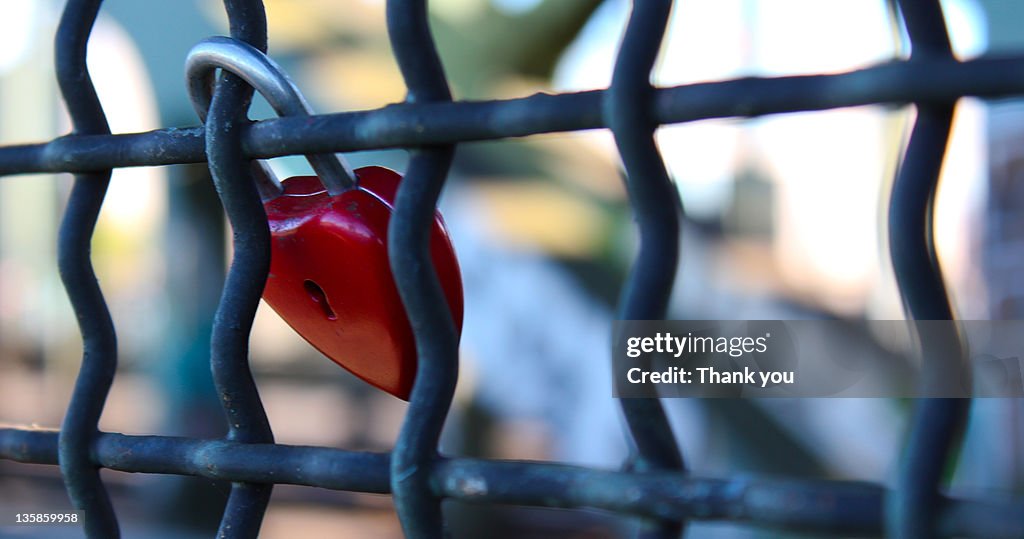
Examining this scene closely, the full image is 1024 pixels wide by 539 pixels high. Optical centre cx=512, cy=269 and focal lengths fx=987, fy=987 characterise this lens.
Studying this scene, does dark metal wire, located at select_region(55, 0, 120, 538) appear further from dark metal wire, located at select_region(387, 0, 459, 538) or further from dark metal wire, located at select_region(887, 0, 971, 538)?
dark metal wire, located at select_region(887, 0, 971, 538)

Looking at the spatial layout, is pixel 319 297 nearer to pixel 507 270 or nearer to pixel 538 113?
pixel 538 113

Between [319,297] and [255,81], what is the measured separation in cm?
7

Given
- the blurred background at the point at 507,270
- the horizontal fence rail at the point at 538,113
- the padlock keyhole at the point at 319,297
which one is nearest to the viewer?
the horizontal fence rail at the point at 538,113

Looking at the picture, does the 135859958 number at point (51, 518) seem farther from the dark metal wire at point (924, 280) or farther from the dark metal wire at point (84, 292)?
the dark metal wire at point (924, 280)

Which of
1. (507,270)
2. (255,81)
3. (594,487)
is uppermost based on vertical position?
(507,270)

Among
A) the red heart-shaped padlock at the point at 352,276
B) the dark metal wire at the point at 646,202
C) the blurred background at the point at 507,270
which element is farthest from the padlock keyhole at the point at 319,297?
the blurred background at the point at 507,270

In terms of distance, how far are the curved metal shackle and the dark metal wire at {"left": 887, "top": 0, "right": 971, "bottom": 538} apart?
Result: 0.17m

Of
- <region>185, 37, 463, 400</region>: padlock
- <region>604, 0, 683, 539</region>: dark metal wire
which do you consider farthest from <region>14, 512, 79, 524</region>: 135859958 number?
<region>604, 0, 683, 539</region>: dark metal wire

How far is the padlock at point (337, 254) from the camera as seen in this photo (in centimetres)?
30

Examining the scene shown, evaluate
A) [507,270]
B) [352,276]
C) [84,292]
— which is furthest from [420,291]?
[507,270]

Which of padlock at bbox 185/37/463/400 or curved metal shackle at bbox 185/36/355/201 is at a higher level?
curved metal shackle at bbox 185/36/355/201

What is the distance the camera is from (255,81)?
29 centimetres

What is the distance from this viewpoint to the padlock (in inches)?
11.8

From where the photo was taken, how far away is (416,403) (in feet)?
0.87
